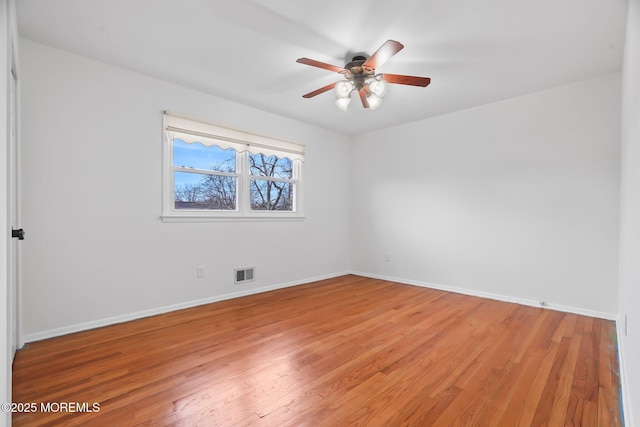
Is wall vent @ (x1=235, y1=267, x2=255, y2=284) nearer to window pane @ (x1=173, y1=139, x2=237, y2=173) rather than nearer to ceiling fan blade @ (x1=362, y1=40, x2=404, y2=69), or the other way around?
window pane @ (x1=173, y1=139, x2=237, y2=173)

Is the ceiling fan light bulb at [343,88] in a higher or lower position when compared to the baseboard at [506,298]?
higher

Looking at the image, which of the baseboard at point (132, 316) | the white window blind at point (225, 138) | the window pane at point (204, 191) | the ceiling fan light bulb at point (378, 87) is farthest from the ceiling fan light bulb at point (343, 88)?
the baseboard at point (132, 316)

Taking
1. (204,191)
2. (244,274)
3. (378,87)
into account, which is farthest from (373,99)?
(244,274)

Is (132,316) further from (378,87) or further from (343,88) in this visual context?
(378,87)

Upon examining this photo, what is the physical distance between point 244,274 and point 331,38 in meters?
Answer: 2.86

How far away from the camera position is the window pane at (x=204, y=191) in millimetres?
3451

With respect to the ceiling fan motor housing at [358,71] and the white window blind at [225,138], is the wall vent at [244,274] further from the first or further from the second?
the ceiling fan motor housing at [358,71]

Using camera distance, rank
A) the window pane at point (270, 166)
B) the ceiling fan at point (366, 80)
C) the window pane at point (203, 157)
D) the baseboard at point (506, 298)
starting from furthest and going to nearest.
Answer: the window pane at point (270, 166) → the window pane at point (203, 157) → the baseboard at point (506, 298) → the ceiling fan at point (366, 80)

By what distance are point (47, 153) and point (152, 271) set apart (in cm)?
137

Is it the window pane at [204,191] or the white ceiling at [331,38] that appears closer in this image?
the white ceiling at [331,38]

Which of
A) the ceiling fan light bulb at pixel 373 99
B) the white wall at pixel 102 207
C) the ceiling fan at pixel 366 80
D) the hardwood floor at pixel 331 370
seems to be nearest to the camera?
the hardwood floor at pixel 331 370

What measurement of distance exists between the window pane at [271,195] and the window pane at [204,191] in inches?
12.3

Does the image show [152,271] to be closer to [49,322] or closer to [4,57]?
[49,322]

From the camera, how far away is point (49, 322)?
2.54 metres
